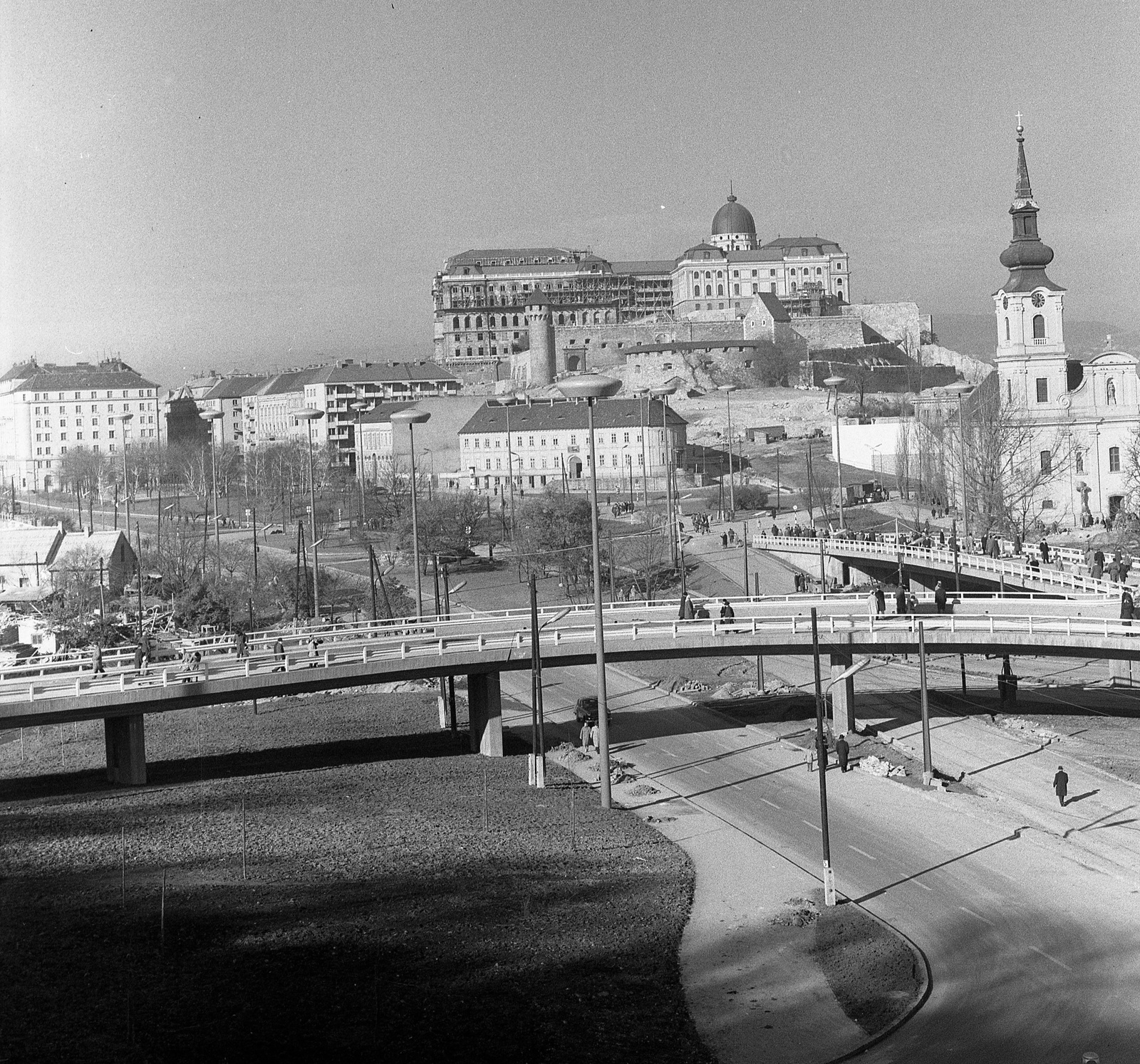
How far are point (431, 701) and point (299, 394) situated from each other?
13662 centimetres

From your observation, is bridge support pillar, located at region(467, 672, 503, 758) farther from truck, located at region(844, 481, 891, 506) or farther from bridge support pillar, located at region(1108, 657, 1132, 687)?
truck, located at region(844, 481, 891, 506)

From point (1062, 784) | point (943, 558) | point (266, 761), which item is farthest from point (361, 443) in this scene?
point (1062, 784)

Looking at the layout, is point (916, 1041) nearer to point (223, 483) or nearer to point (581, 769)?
point (581, 769)

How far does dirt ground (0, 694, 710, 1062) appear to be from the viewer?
22.1 meters

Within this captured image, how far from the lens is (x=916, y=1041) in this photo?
71.3 feet

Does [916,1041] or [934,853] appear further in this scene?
[934,853]

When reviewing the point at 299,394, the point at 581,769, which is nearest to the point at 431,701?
the point at 581,769

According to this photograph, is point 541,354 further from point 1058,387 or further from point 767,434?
point 1058,387

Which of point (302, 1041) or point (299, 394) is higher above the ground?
point (299, 394)

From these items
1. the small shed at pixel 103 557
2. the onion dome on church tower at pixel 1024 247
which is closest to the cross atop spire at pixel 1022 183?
the onion dome on church tower at pixel 1024 247

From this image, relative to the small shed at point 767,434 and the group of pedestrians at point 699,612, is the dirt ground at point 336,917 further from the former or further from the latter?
the small shed at point 767,434

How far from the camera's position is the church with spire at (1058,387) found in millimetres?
89188

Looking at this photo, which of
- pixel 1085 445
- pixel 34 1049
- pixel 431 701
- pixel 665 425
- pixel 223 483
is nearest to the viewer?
pixel 34 1049

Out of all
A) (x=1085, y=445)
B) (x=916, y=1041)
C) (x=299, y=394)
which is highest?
(x=299, y=394)
